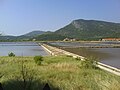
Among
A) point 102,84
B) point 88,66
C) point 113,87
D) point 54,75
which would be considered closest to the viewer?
point 113,87

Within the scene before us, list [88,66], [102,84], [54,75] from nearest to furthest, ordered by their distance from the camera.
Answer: [102,84]
[54,75]
[88,66]

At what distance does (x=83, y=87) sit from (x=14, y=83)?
1947 millimetres

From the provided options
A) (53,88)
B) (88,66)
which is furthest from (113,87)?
(88,66)

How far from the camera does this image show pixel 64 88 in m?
7.59

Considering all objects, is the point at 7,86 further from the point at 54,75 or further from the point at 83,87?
the point at 54,75

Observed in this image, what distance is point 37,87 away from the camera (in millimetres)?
7516

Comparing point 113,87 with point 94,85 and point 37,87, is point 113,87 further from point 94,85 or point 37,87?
point 37,87

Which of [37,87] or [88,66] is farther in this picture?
[88,66]

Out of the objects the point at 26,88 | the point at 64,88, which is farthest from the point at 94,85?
the point at 26,88

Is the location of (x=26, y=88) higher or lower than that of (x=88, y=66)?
higher

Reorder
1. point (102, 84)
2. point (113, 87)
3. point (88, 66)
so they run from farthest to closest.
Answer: point (88, 66) → point (102, 84) → point (113, 87)

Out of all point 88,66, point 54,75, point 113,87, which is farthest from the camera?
point 88,66

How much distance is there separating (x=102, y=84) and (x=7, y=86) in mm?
2565

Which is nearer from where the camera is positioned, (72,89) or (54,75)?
(72,89)
